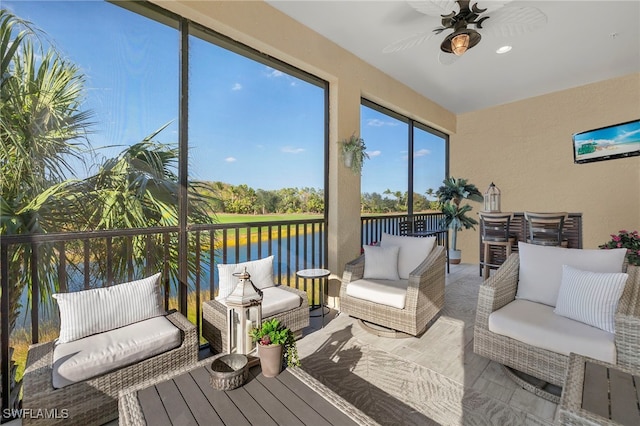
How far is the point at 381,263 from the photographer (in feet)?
10.6

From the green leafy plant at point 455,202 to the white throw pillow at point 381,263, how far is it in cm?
327

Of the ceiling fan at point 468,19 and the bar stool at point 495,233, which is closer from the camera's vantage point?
the ceiling fan at point 468,19

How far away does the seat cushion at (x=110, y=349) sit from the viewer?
5.20 feet

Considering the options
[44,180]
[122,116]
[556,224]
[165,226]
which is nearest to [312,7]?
[122,116]

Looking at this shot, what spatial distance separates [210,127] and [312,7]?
5.58 ft

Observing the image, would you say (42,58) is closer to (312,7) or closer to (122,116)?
(122,116)

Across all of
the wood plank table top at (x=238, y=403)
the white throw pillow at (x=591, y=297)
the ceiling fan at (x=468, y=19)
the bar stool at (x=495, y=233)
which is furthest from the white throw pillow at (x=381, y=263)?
the bar stool at (x=495, y=233)

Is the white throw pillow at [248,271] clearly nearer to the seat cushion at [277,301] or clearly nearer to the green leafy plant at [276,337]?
the seat cushion at [277,301]

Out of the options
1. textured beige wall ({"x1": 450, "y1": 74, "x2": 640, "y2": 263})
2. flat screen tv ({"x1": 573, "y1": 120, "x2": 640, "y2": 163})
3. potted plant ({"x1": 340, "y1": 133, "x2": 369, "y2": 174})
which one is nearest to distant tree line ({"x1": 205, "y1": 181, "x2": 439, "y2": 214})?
potted plant ({"x1": 340, "y1": 133, "x2": 369, "y2": 174})

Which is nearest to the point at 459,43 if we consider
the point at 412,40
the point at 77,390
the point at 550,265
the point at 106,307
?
the point at 412,40

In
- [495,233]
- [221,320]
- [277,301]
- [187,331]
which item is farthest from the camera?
[495,233]

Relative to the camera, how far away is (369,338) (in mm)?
2824

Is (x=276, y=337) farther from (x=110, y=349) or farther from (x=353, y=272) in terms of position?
(x=353, y=272)

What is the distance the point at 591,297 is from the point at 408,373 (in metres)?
1.41
